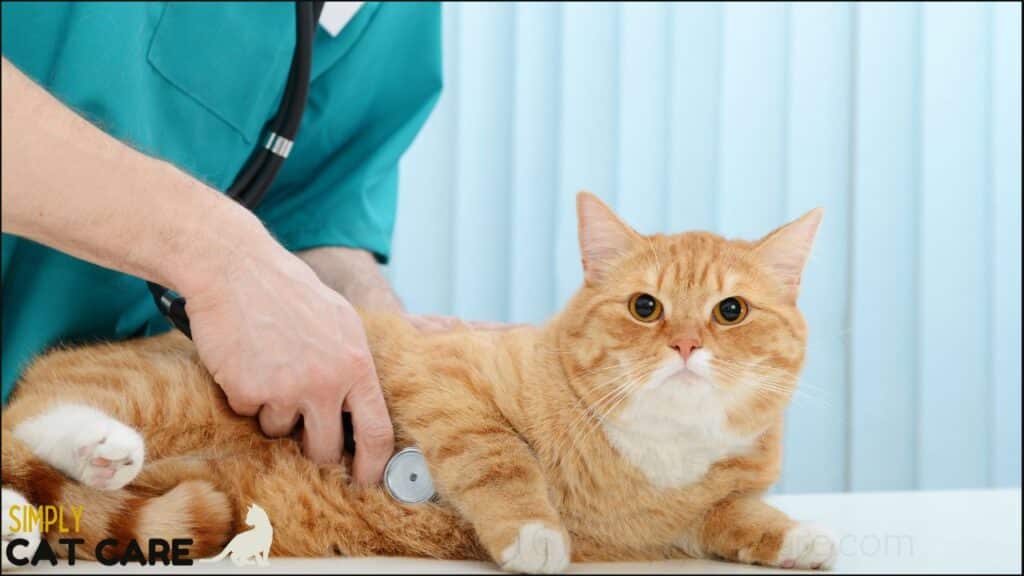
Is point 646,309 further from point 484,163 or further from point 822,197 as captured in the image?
point 484,163

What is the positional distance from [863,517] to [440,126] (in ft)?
5.79

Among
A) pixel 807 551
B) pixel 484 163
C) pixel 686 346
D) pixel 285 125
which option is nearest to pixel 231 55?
pixel 285 125

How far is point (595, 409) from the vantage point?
1021 millimetres

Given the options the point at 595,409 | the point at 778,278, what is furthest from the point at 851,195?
the point at 595,409

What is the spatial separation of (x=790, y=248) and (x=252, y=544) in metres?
0.64

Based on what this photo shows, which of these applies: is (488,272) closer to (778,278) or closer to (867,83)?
(867,83)

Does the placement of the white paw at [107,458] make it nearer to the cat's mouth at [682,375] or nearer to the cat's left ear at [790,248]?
the cat's mouth at [682,375]

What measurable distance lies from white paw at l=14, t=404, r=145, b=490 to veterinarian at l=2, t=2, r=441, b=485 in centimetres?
12

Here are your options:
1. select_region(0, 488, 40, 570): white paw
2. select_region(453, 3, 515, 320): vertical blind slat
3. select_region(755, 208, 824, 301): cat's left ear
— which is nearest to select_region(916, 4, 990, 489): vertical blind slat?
select_region(453, 3, 515, 320): vertical blind slat

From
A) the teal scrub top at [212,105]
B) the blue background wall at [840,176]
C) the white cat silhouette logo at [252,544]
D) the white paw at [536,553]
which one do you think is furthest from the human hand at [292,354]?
the blue background wall at [840,176]

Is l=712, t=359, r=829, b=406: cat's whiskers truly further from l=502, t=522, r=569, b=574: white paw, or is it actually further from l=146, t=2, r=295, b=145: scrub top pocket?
l=146, t=2, r=295, b=145: scrub top pocket

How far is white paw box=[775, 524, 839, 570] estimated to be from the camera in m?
0.95

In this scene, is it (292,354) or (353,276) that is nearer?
(292,354)

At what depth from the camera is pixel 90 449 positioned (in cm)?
87
